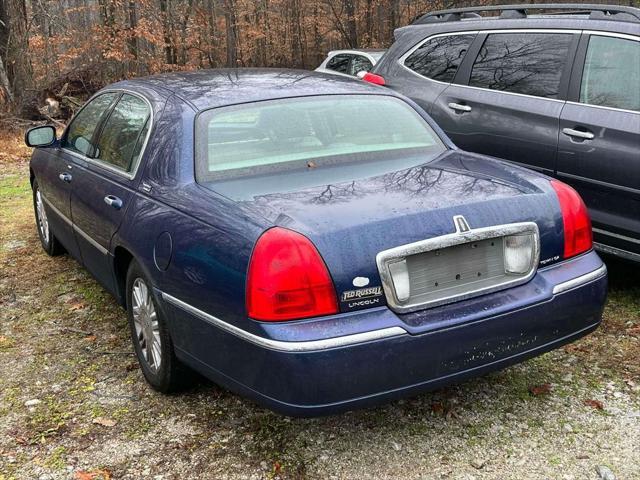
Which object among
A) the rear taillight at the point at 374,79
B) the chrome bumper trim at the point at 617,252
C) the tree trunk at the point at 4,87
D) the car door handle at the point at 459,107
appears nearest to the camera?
the chrome bumper trim at the point at 617,252

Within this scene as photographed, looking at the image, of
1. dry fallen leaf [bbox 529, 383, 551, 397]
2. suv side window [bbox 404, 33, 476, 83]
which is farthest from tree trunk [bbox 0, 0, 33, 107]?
dry fallen leaf [bbox 529, 383, 551, 397]

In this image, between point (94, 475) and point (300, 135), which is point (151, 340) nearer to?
point (94, 475)

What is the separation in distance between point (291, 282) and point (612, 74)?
9.96 ft

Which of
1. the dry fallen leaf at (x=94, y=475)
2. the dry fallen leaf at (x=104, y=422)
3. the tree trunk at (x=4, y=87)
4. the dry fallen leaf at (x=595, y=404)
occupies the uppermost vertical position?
the tree trunk at (x=4, y=87)

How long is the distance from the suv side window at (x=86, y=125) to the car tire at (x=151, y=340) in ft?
4.25

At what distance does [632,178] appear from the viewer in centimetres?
418

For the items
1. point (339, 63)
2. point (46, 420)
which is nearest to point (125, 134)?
point (46, 420)

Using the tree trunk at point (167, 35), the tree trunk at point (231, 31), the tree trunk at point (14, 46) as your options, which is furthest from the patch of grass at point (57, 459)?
the tree trunk at point (231, 31)

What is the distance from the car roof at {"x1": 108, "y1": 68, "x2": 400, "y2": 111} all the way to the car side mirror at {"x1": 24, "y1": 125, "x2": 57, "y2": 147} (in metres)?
1.02

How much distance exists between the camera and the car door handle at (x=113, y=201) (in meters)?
3.66

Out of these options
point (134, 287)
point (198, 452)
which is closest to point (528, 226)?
point (198, 452)

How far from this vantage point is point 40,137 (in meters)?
5.04
